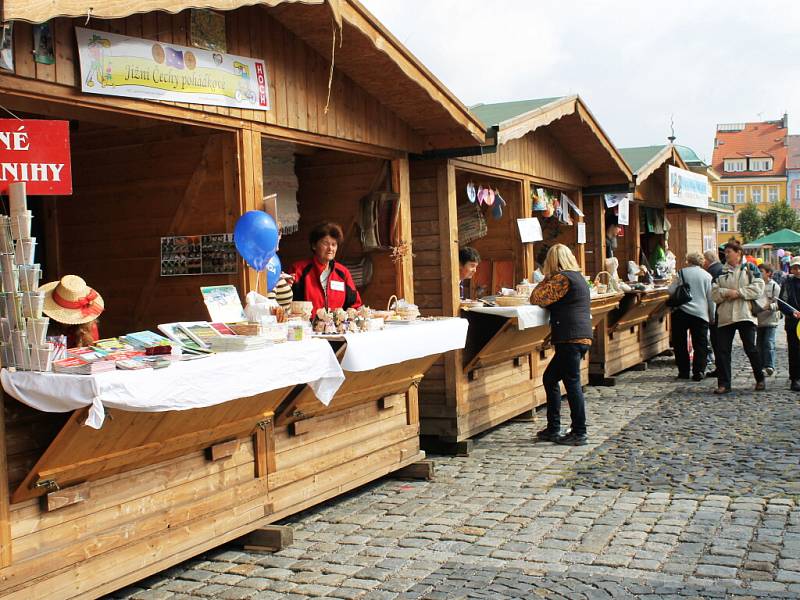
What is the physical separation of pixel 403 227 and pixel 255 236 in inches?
98.9

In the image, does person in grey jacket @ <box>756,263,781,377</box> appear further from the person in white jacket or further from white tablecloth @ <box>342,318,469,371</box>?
white tablecloth @ <box>342,318,469,371</box>

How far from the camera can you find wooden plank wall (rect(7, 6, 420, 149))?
4.62 m

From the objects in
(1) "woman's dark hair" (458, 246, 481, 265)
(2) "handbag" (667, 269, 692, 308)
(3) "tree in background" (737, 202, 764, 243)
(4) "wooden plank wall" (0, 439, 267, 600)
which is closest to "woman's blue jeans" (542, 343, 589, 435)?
(1) "woman's dark hair" (458, 246, 481, 265)

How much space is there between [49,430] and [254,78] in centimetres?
266

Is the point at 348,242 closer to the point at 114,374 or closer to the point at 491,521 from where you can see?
the point at 491,521

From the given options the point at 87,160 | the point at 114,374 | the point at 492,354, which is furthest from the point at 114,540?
the point at 492,354

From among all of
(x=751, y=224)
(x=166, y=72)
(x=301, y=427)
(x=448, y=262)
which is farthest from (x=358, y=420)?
(x=751, y=224)

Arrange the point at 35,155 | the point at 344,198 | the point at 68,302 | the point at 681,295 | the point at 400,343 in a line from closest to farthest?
the point at 35,155 < the point at 68,302 < the point at 400,343 < the point at 344,198 < the point at 681,295

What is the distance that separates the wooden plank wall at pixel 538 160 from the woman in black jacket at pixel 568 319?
138 centimetres

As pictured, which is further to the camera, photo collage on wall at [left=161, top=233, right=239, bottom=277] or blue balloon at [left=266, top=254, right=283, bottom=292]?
blue balloon at [left=266, top=254, right=283, bottom=292]

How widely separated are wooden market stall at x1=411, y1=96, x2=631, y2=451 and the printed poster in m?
2.78

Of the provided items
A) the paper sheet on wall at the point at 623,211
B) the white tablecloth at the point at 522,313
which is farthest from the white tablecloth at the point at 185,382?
Result: the paper sheet on wall at the point at 623,211

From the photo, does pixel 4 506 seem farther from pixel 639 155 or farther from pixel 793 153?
pixel 793 153

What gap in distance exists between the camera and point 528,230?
10508mm
